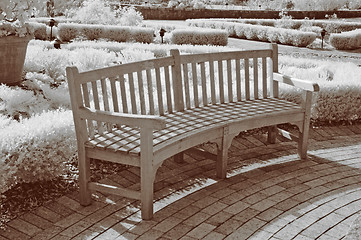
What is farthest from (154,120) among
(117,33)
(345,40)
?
(345,40)

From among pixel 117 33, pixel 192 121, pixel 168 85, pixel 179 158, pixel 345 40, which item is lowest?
pixel 345 40

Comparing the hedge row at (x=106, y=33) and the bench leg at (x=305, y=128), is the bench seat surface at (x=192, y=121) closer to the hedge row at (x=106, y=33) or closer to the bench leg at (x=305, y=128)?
the bench leg at (x=305, y=128)

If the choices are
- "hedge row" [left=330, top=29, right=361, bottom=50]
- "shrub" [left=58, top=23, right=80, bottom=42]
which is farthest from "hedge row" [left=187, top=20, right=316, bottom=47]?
"shrub" [left=58, top=23, right=80, bottom=42]

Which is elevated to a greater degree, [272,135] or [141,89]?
[141,89]

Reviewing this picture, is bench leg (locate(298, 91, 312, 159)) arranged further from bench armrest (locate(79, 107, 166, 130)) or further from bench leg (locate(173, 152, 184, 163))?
bench armrest (locate(79, 107, 166, 130))

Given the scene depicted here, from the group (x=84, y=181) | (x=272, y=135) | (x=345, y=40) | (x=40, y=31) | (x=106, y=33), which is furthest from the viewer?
(x=345, y=40)

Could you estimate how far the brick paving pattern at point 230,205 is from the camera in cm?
388

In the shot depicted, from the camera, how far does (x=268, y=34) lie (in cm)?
2178

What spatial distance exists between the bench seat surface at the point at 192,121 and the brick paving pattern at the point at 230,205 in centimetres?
45

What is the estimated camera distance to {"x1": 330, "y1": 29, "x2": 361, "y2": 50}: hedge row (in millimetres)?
19906

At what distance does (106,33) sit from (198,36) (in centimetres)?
309

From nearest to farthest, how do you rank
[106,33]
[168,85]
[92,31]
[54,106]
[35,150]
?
[35,150] → [168,85] → [54,106] → [106,33] → [92,31]

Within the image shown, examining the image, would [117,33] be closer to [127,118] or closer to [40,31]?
[40,31]

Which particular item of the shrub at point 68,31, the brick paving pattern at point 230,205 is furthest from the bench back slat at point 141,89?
the shrub at point 68,31
